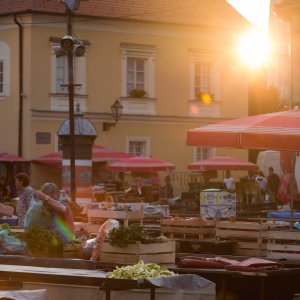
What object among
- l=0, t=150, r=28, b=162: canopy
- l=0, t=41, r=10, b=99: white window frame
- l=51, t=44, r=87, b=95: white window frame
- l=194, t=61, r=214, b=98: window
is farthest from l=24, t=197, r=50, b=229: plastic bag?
l=194, t=61, r=214, b=98: window

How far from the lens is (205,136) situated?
15.0 meters

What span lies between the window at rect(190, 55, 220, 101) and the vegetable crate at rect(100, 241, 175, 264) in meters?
34.0

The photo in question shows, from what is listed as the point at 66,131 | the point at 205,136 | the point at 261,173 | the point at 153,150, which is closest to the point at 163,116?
the point at 153,150

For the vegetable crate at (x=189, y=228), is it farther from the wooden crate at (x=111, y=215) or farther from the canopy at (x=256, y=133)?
the wooden crate at (x=111, y=215)

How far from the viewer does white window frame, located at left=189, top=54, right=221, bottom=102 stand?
45469 mm

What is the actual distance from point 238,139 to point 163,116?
30.6 meters

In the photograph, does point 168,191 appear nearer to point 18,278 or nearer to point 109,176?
point 109,176

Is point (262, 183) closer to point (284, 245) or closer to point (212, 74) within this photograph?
point (212, 74)

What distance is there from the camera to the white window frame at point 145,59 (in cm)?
4428

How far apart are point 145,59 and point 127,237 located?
3353 centimetres

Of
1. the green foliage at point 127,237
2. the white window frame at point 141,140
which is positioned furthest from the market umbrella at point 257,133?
the white window frame at point 141,140

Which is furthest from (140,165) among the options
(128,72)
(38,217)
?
(38,217)

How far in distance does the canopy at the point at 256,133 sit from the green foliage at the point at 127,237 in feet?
9.53

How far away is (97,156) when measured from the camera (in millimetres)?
39562
